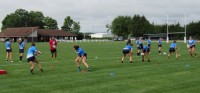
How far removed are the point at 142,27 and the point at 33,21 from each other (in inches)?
1888

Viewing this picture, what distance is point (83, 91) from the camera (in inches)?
482

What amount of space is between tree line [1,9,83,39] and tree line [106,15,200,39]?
1855cm

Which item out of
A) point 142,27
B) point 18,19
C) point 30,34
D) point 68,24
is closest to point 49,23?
point 68,24

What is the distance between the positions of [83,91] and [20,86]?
8.74ft

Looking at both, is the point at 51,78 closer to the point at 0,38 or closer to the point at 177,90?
the point at 177,90

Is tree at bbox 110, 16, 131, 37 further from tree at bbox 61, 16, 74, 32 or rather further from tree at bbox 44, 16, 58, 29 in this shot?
tree at bbox 44, 16, 58, 29

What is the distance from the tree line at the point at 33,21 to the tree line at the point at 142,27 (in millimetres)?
18548

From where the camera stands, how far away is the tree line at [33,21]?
15151 cm

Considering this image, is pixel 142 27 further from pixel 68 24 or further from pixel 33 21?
pixel 33 21

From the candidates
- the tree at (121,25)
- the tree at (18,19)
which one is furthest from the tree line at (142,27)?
the tree at (18,19)

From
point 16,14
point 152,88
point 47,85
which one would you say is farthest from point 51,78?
point 16,14

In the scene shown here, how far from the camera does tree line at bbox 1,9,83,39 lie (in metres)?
152

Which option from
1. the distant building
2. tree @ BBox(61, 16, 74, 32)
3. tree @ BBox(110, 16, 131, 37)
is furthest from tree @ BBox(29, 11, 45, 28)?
tree @ BBox(110, 16, 131, 37)

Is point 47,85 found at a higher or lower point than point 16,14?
lower
